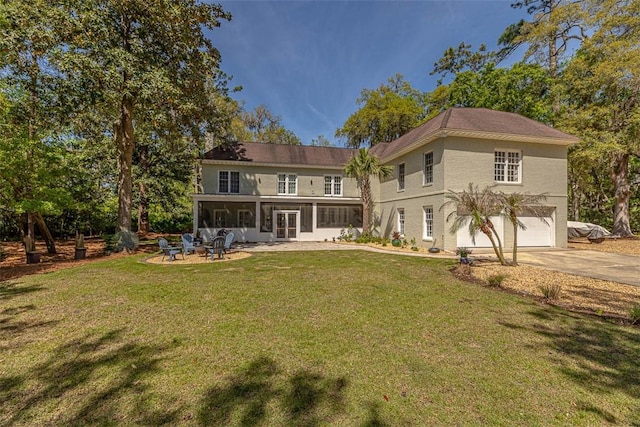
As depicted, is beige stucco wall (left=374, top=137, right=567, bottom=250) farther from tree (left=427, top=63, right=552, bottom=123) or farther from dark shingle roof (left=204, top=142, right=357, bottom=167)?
tree (left=427, top=63, right=552, bottom=123)

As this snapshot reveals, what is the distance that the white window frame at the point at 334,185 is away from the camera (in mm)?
22109

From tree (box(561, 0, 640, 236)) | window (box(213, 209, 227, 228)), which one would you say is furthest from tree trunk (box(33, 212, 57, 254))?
tree (box(561, 0, 640, 236))

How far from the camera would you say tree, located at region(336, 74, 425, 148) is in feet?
101

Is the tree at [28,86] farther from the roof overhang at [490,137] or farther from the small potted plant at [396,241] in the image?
the roof overhang at [490,137]

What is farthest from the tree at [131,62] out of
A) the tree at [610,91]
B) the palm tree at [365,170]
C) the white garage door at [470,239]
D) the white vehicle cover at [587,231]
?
the white vehicle cover at [587,231]

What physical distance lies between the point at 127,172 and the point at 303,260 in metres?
10.2

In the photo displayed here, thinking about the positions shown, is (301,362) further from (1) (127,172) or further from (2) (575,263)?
(1) (127,172)

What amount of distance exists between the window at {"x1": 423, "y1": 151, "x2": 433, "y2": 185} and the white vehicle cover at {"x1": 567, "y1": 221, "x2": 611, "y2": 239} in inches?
446

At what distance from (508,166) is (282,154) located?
1503 cm

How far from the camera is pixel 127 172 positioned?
46.4ft

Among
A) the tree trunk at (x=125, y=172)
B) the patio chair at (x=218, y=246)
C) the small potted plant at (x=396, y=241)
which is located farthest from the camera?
the small potted plant at (x=396, y=241)

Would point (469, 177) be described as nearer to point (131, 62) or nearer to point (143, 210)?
point (131, 62)

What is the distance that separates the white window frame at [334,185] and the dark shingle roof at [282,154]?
0.97 metres

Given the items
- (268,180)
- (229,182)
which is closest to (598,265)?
(268,180)
